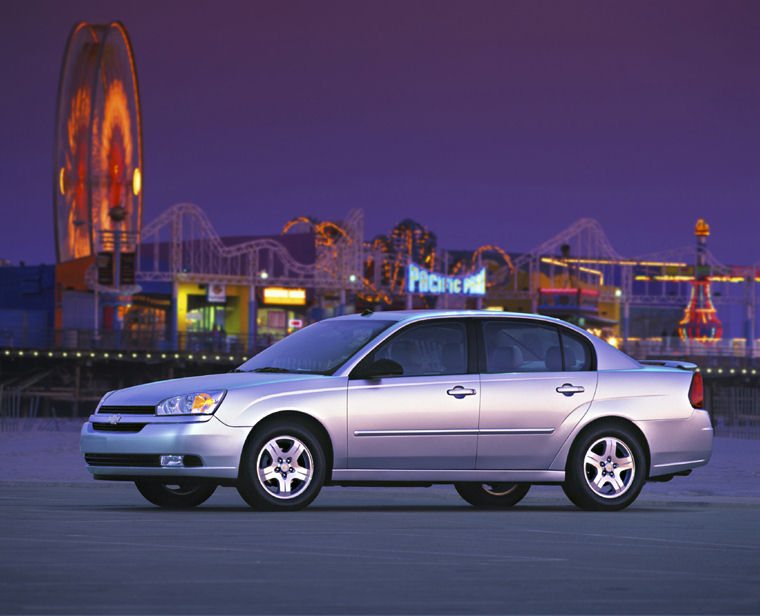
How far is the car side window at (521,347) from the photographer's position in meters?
12.9

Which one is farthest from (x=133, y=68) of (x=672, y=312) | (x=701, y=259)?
(x=672, y=312)

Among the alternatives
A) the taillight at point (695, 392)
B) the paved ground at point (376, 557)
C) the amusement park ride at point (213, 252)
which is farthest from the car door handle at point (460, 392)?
the amusement park ride at point (213, 252)

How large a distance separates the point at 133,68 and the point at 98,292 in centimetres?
1747

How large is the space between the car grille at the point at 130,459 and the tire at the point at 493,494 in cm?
276

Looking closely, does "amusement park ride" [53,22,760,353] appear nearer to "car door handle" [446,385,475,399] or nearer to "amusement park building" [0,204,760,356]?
"amusement park building" [0,204,760,356]

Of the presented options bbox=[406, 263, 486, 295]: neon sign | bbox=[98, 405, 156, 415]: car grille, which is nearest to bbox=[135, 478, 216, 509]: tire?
bbox=[98, 405, 156, 415]: car grille

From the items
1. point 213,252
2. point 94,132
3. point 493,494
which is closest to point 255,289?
point 213,252

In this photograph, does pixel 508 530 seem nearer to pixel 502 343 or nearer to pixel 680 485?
pixel 502 343

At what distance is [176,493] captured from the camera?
42.0ft

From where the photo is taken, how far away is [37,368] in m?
79.4

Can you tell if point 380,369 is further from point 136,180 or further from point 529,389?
point 136,180

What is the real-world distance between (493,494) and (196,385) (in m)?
3.12

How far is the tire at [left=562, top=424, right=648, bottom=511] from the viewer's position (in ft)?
41.9

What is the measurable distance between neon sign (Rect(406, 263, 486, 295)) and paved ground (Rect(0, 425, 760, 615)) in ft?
323
